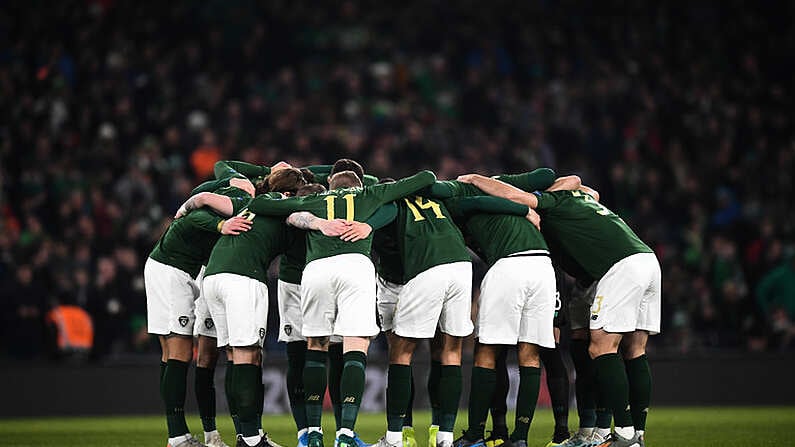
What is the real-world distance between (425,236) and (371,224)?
516 millimetres

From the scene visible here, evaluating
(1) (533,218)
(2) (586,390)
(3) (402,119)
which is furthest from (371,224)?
(3) (402,119)

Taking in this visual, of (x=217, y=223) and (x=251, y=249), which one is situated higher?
(x=217, y=223)

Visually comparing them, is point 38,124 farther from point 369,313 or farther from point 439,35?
point 369,313

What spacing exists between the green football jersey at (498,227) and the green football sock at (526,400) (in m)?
1.02

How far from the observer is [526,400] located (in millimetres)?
9719

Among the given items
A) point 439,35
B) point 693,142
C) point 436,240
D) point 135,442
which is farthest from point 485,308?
point 439,35

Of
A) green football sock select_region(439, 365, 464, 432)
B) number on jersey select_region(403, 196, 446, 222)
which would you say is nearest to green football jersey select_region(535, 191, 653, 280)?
number on jersey select_region(403, 196, 446, 222)

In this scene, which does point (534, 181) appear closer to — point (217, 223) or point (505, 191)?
point (505, 191)

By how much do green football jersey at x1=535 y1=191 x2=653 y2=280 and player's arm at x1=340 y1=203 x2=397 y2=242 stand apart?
1.36 meters

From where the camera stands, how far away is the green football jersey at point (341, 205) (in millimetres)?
9578

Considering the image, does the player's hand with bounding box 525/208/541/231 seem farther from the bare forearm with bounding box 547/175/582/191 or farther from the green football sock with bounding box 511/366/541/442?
the green football sock with bounding box 511/366/541/442

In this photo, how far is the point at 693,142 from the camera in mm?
21609

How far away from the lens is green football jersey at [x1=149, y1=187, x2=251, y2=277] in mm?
10398

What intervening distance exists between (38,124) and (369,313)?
508 inches
